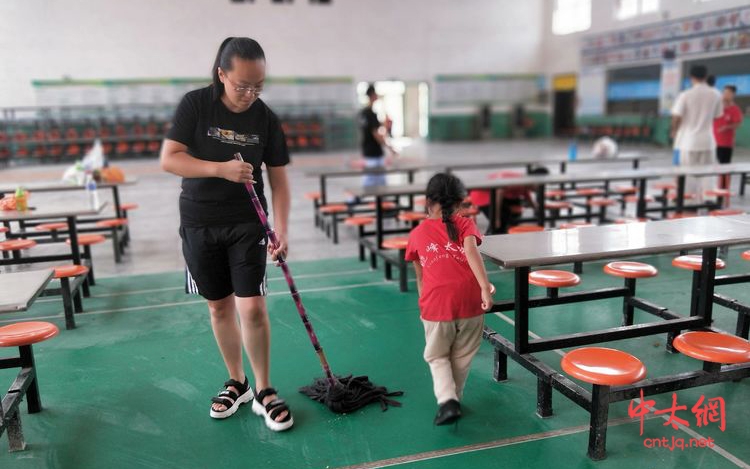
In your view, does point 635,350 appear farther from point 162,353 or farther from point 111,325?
point 111,325

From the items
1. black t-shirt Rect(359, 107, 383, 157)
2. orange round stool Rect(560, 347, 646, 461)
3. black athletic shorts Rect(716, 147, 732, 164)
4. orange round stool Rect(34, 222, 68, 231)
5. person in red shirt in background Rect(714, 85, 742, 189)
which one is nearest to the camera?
orange round stool Rect(560, 347, 646, 461)

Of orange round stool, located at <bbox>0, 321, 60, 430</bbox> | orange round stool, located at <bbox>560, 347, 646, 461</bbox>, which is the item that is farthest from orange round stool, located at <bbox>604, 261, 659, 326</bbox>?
orange round stool, located at <bbox>0, 321, 60, 430</bbox>

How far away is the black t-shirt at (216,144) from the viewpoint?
229cm

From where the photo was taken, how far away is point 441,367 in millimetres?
2449

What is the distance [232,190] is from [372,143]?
4713mm

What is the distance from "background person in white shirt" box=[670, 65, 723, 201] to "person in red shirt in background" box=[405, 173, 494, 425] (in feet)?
17.8

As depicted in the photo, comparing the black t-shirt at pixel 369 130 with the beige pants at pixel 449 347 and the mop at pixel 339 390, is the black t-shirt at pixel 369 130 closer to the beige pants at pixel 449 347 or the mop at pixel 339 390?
the mop at pixel 339 390

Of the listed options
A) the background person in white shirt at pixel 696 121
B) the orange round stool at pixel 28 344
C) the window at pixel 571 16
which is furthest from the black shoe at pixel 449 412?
the window at pixel 571 16

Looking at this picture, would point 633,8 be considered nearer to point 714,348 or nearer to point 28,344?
point 714,348

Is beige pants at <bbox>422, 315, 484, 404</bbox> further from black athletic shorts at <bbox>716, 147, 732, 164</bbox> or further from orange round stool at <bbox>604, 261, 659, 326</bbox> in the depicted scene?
black athletic shorts at <bbox>716, 147, 732, 164</bbox>

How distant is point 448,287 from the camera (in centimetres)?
238

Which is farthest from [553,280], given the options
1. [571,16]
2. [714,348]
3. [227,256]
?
[571,16]

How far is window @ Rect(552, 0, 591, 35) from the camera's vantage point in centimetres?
1848

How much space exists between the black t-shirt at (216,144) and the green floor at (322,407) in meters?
0.94
